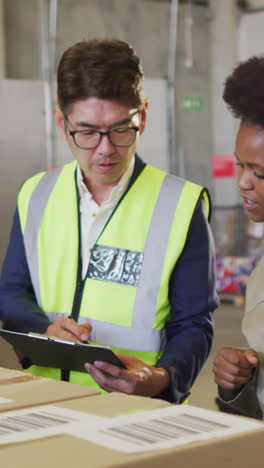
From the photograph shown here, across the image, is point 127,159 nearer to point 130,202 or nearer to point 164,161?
point 130,202

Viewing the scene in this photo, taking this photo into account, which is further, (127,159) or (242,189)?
(127,159)

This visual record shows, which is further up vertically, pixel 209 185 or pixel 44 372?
pixel 44 372

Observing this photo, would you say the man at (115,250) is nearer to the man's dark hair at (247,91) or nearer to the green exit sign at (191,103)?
the man's dark hair at (247,91)

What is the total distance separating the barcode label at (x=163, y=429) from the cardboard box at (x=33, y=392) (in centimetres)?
17

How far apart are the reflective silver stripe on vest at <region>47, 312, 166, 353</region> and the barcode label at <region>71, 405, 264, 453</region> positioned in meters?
1.03

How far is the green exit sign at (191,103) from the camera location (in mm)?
11453

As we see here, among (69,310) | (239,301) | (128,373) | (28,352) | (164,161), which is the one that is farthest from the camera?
(164,161)

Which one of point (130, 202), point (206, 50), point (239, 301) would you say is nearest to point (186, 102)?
point (206, 50)

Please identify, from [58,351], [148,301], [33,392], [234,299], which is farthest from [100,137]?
[234,299]

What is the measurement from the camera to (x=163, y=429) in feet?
3.28

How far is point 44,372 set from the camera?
7.09 ft

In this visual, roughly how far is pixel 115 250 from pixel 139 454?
1333mm

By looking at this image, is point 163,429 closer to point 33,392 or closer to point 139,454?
point 139,454

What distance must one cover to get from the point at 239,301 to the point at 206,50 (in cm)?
417
